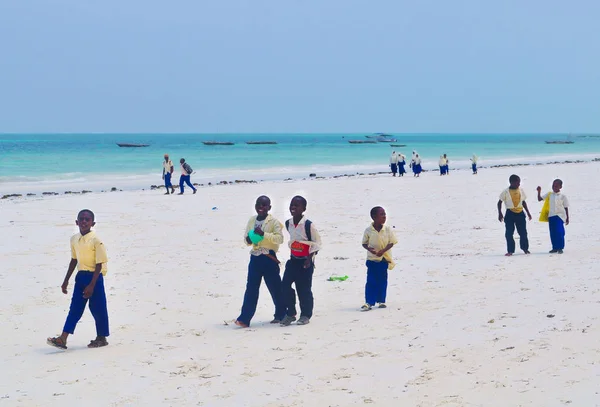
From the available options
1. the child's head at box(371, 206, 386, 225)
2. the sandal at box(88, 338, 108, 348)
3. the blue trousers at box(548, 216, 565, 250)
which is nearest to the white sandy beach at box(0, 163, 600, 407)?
the sandal at box(88, 338, 108, 348)

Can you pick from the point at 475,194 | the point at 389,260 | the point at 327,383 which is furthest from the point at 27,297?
the point at 475,194

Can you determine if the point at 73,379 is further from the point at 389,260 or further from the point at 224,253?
the point at 224,253

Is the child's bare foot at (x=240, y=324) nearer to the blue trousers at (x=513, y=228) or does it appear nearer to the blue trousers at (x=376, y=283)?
the blue trousers at (x=376, y=283)

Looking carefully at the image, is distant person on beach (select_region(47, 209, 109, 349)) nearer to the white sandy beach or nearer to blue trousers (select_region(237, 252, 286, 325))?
the white sandy beach

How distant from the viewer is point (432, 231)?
579 inches

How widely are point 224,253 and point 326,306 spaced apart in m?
4.25

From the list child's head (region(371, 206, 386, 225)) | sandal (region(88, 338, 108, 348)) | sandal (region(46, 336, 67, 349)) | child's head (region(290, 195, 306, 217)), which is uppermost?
child's head (region(290, 195, 306, 217))

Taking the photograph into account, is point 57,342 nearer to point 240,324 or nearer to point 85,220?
point 85,220

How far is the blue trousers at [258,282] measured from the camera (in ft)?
Result: 24.7

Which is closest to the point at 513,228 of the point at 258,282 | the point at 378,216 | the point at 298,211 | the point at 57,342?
the point at 378,216

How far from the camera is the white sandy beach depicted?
5.37 metres

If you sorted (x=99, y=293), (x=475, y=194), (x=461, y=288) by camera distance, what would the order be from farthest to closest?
(x=475, y=194)
(x=461, y=288)
(x=99, y=293)

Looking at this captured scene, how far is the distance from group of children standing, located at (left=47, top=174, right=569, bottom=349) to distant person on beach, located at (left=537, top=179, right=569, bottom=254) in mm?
4133

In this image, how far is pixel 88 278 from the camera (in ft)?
22.4
